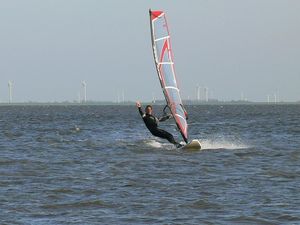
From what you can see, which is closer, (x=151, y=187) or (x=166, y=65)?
(x=151, y=187)

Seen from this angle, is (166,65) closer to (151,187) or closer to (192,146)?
(192,146)

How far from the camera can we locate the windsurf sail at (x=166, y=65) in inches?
1004

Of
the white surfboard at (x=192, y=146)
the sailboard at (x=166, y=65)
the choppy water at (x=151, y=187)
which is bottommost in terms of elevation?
the choppy water at (x=151, y=187)

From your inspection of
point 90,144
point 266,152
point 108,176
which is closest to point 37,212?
point 108,176

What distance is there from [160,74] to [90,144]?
7.68 meters

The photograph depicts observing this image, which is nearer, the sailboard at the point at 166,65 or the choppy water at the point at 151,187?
the choppy water at the point at 151,187

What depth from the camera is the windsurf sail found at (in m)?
25.5

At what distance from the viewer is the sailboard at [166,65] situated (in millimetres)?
25500

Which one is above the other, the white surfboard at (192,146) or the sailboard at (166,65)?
the sailboard at (166,65)

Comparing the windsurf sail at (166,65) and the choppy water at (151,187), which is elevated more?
the windsurf sail at (166,65)

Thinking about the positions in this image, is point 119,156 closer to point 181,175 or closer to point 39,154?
point 39,154

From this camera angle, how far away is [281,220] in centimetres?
1307

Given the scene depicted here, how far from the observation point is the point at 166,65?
26.0 metres

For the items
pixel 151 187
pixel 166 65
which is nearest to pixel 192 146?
pixel 166 65
